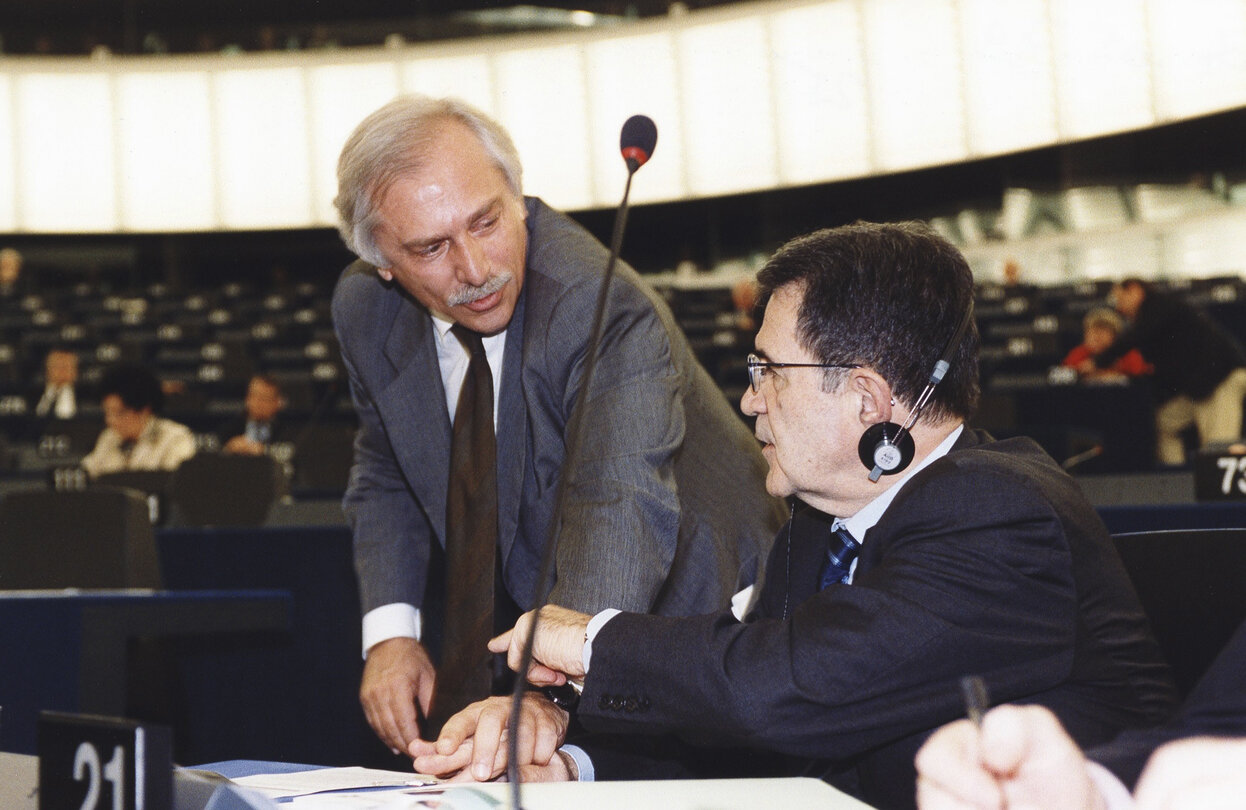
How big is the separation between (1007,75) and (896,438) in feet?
35.8

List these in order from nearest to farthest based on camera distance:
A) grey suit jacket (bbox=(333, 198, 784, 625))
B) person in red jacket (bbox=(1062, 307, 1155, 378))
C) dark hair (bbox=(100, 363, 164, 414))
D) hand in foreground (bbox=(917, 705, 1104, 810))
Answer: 1. hand in foreground (bbox=(917, 705, 1104, 810))
2. grey suit jacket (bbox=(333, 198, 784, 625))
3. dark hair (bbox=(100, 363, 164, 414))
4. person in red jacket (bbox=(1062, 307, 1155, 378))

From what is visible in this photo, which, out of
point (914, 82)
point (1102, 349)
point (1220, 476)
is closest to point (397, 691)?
point (1220, 476)

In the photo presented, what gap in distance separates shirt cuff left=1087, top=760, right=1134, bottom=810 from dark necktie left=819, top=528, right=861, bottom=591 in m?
0.51

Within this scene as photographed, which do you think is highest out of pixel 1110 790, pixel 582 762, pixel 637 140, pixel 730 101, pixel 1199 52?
pixel 730 101

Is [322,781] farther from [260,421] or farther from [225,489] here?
[260,421]

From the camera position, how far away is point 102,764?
0.85m

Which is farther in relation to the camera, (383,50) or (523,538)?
(383,50)

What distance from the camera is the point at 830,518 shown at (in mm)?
1399

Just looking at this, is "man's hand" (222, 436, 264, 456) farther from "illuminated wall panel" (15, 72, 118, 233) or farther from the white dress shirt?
"illuminated wall panel" (15, 72, 118, 233)

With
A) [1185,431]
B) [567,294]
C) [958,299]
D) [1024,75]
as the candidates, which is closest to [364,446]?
[567,294]

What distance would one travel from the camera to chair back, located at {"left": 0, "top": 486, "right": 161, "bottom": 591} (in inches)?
116

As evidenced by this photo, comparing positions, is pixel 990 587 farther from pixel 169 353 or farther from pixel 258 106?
pixel 258 106

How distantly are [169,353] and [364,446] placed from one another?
7846 millimetres

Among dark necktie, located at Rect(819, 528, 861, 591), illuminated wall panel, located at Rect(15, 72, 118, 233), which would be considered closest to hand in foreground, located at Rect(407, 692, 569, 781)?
dark necktie, located at Rect(819, 528, 861, 591)
